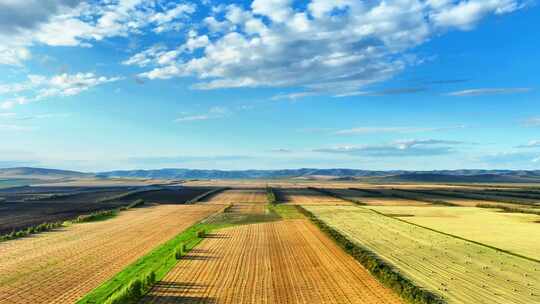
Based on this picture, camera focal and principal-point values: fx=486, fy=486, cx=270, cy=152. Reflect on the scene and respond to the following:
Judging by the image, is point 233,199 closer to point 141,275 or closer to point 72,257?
point 72,257

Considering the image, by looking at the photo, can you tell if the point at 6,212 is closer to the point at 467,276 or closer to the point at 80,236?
the point at 80,236

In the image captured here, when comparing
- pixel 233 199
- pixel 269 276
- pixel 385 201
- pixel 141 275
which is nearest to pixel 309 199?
pixel 385 201

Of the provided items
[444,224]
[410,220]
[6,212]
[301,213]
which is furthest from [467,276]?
[6,212]

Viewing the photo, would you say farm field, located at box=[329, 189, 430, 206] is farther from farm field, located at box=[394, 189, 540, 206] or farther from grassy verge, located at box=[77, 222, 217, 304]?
grassy verge, located at box=[77, 222, 217, 304]

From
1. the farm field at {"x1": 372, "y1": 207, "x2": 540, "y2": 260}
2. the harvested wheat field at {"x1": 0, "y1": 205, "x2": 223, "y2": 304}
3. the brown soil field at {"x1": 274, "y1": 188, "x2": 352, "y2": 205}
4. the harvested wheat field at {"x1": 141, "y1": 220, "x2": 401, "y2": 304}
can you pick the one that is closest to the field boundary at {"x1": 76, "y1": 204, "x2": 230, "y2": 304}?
the harvested wheat field at {"x1": 141, "y1": 220, "x2": 401, "y2": 304}

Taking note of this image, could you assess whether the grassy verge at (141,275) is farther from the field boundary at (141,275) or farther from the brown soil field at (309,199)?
the brown soil field at (309,199)

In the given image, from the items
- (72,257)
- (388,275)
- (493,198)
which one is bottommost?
(72,257)

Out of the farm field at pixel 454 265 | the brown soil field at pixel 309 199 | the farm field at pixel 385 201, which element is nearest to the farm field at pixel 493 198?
the farm field at pixel 385 201
